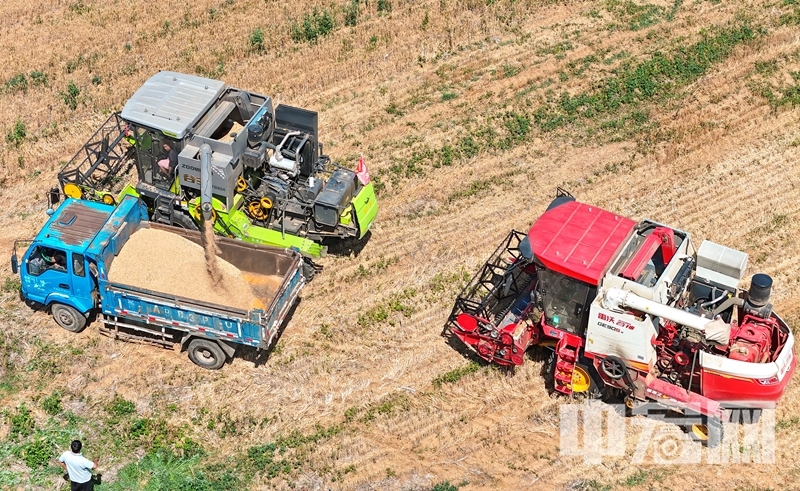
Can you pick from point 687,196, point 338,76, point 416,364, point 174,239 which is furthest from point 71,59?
point 687,196

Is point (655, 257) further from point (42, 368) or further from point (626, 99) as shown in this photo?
point (42, 368)

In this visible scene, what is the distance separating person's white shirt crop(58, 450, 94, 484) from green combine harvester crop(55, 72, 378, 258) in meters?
5.96

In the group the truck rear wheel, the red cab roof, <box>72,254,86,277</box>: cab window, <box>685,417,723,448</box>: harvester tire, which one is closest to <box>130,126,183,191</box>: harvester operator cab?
<box>72,254,86,277</box>: cab window

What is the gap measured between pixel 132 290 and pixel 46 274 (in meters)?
1.95

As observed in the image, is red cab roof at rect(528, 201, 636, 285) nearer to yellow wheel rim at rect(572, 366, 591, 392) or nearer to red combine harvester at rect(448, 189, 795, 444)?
red combine harvester at rect(448, 189, 795, 444)

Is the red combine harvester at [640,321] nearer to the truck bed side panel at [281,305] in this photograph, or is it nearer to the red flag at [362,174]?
the truck bed side panel at [281,305]

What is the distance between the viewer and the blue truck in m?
15.9

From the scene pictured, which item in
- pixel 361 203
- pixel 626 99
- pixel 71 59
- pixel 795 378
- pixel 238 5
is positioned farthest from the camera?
pixel 238 5

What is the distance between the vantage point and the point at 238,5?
2845 centimetres

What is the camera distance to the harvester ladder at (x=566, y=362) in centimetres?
1564

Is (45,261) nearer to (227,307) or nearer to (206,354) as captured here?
(206,354)

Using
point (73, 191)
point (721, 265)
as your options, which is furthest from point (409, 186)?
point (721, 265)

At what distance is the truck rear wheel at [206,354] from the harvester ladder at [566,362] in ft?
19.8

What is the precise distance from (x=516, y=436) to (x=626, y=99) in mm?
11786
